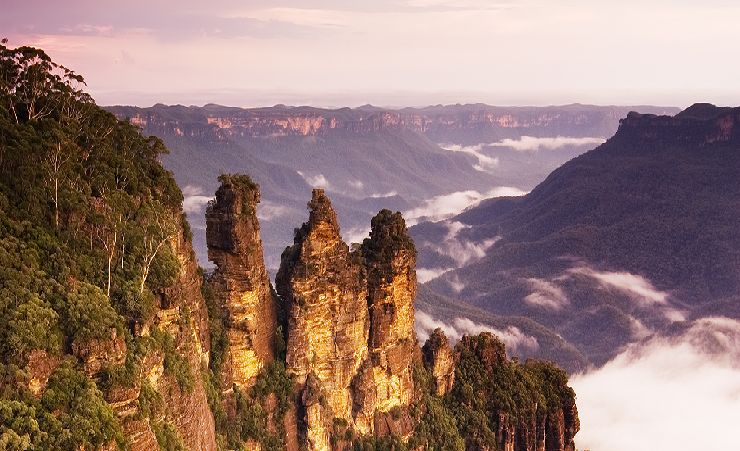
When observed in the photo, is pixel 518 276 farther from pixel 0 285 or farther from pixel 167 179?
pixel 0 285

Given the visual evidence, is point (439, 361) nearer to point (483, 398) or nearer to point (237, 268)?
point (483, 398)

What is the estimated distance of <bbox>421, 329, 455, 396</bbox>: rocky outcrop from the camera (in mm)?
58062

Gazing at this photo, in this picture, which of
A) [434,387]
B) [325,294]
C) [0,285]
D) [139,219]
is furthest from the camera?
[434,387]

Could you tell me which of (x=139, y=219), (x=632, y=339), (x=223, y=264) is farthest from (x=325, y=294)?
(x=632, y=339)

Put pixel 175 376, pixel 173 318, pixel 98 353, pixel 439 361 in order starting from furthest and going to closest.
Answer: pixel 439 361 < pixel 173 318 < pixel 175 376 < pixel 98 353

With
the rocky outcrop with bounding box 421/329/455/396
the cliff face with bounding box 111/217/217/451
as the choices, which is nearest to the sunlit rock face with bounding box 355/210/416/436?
the rocky outcrop with bounding box 421/329/455/396

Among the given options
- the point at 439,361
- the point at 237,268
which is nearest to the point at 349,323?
the point at 237,268

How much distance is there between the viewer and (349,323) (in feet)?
163

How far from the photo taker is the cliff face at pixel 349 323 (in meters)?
47.1

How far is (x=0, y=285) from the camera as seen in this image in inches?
1068

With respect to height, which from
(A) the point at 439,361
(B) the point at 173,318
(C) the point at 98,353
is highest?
(C) the point at 98,353

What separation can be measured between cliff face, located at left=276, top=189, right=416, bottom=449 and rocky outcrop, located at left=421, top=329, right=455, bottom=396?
2.47 m

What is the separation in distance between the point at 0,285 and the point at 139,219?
9095 mm

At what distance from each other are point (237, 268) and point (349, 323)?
9757mm
